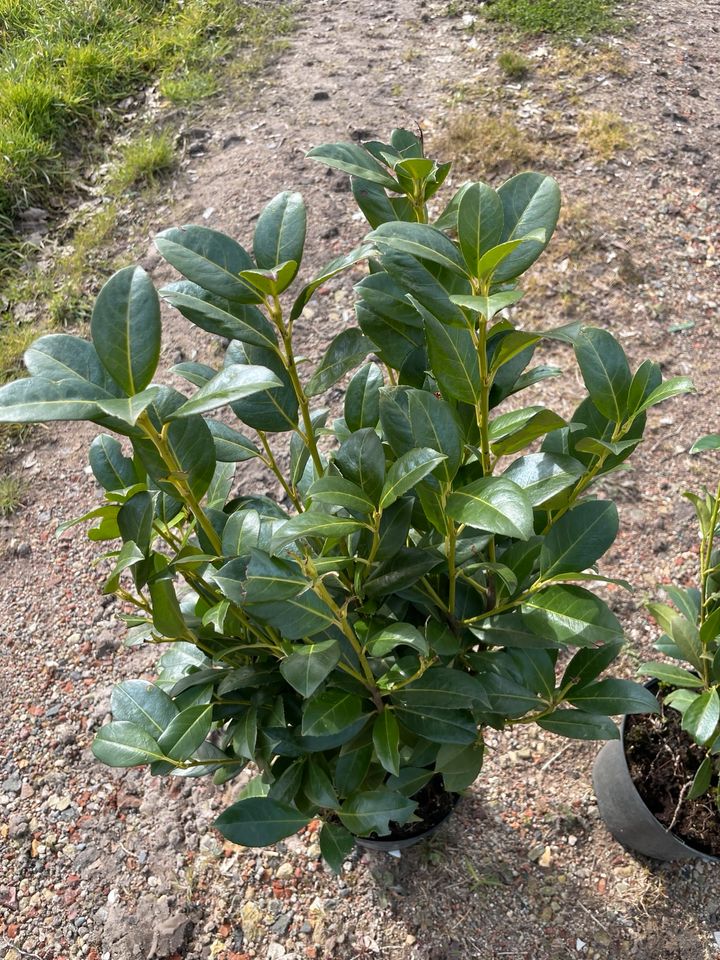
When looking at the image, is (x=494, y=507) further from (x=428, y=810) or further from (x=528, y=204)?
(x=428, y=810)

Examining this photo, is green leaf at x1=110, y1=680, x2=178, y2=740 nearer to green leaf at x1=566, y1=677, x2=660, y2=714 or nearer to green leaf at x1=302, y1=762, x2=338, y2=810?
green leaf at x1=302, y1=762, x2=338, y2=810

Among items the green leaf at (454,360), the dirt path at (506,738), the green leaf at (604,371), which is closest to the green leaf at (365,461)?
the green leaf at (454,360)

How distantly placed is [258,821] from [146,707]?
11.2 inches

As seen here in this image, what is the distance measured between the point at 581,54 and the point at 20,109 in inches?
116

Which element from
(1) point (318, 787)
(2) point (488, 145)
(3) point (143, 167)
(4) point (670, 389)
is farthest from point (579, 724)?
(3) point (143, 167)

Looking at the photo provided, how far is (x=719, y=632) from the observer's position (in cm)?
156

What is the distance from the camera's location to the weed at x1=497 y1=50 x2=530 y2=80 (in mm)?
4137

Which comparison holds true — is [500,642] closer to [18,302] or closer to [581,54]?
[18,302]

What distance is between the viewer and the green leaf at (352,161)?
1153 mm

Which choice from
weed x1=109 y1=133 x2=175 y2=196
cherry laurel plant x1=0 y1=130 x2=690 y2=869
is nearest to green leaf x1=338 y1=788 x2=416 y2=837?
cherry laurel plant x1=0 y1=130 x2=690 y2=869

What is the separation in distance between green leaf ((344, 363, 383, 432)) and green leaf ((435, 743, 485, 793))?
2.03ft

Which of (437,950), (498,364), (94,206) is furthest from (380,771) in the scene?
(94,206)

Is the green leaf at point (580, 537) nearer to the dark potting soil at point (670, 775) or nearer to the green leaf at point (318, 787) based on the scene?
the green leaf at point (318, 787)

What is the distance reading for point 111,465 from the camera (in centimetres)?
129
